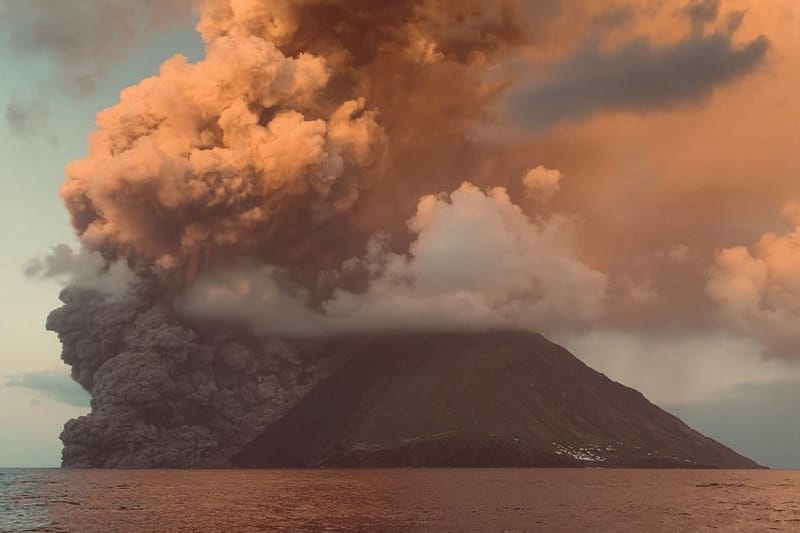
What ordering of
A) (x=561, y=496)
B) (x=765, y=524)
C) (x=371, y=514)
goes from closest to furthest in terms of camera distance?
(x=765, y=524) < (x=371, y=514) < (x=561, y=496)

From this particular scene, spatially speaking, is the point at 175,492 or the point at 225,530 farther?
the point at 175,492

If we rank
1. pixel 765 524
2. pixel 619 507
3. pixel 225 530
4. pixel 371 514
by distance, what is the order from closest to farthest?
pixel 225 530, pixel 765 524, pixel 371 514, pixel 619 507

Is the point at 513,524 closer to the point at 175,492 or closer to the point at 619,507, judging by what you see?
the point at 619,507

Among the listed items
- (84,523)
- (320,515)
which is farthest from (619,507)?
(84,523)

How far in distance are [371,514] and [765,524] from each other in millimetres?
50455

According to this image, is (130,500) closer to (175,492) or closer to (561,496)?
(175,492)

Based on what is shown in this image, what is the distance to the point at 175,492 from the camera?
558ft

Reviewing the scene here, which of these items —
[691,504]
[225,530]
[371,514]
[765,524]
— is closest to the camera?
[225,530]

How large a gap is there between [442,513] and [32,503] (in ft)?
251

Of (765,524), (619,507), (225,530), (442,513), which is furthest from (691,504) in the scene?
(225,530)

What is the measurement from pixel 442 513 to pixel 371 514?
980 cm

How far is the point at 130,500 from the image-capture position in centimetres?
14600

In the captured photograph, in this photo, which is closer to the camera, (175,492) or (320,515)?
(320,515)

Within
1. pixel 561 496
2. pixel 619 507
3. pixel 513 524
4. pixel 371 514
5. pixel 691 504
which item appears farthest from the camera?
pixel 561 496
